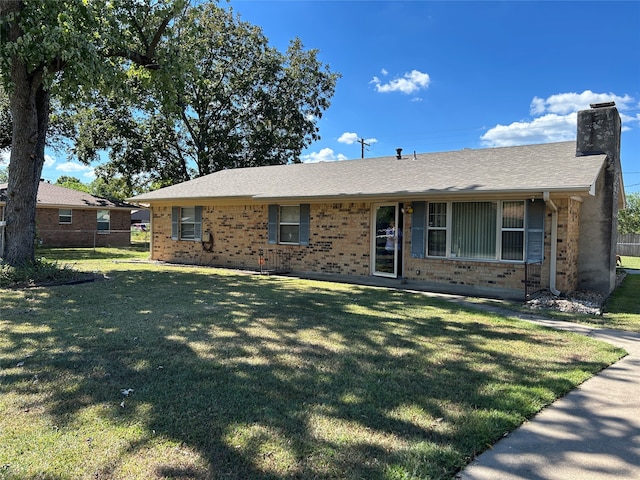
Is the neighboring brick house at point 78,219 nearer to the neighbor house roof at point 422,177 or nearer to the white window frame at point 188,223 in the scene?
the white window frame at point 188,223

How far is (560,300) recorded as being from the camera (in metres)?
8.57

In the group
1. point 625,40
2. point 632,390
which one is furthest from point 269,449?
point 625,40

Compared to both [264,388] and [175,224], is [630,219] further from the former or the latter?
[264,388]

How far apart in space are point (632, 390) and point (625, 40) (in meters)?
14.8

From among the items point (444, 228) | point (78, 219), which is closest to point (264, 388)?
point (444, 228)

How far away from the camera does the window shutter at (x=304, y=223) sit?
13.1m

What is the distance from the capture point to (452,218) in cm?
1048

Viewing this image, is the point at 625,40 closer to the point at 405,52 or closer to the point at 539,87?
the point at 539,87

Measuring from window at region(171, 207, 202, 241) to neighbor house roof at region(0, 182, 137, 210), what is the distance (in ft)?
39.6

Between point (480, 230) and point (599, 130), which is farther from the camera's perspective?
point (599, 130)

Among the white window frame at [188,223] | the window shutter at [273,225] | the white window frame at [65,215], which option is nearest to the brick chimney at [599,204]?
the window shutter at [273,225]

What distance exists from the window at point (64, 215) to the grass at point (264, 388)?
2109cm

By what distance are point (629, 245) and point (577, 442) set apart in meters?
31.7

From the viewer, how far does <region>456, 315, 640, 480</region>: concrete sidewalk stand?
8.70 ft
